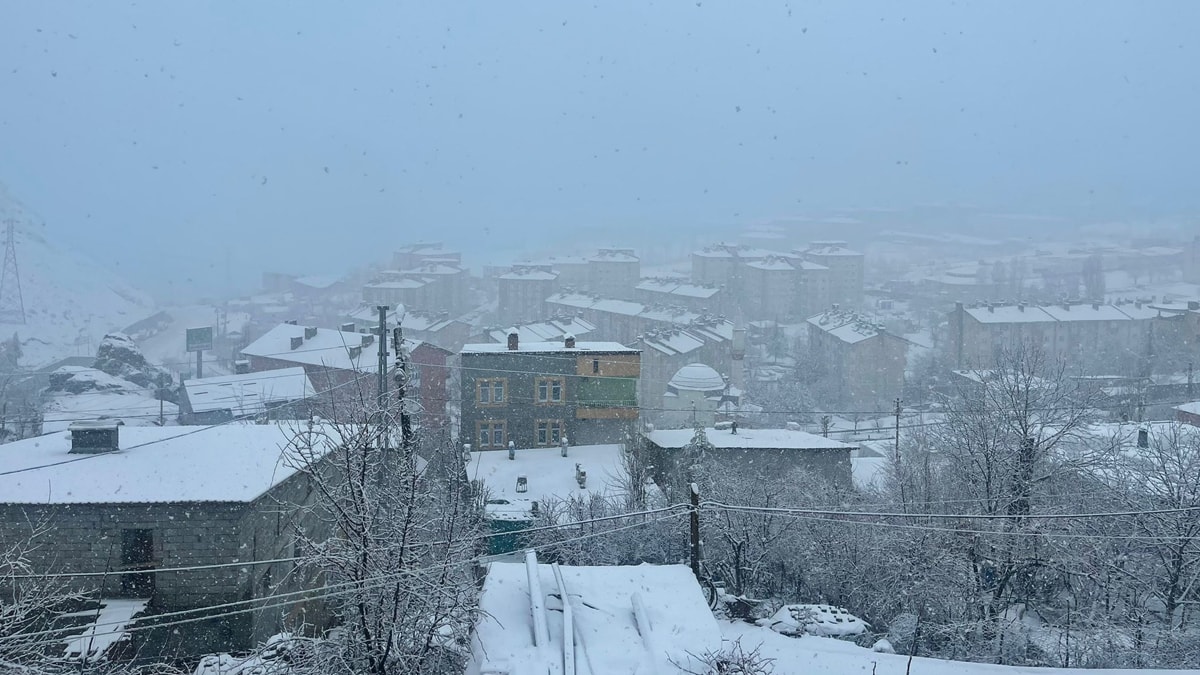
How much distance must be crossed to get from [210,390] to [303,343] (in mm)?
5681

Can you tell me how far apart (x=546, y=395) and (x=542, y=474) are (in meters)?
4.49

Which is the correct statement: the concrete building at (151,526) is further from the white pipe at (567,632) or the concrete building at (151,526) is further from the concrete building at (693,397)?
the concrete building at (693,397)

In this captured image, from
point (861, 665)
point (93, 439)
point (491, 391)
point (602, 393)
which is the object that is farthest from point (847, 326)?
point (861, 665)

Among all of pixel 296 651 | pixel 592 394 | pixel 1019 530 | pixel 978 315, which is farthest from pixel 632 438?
pixel 978 315

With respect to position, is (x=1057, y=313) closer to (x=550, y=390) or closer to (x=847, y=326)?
(x=847, y=326)

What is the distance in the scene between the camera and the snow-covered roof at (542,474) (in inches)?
561

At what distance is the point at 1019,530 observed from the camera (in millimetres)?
9164

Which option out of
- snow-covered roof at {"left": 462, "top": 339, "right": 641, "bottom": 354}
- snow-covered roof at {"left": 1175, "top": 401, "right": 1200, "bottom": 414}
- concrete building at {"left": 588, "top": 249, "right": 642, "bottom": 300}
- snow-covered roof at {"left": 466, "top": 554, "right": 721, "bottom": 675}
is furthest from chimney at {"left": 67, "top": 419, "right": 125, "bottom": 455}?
concrete building at {"left": 588, "top": 249, "right": 642, "bottom": 300}

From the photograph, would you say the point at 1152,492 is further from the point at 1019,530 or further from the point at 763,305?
the point at 763,305

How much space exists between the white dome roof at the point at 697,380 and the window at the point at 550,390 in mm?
5906

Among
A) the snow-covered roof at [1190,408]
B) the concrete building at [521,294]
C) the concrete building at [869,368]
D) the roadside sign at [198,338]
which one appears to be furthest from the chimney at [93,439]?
the concrete building at [521,294]

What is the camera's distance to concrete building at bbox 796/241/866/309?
194 ft

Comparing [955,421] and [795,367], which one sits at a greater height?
[955,421]

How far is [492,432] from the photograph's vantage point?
2120 cm
